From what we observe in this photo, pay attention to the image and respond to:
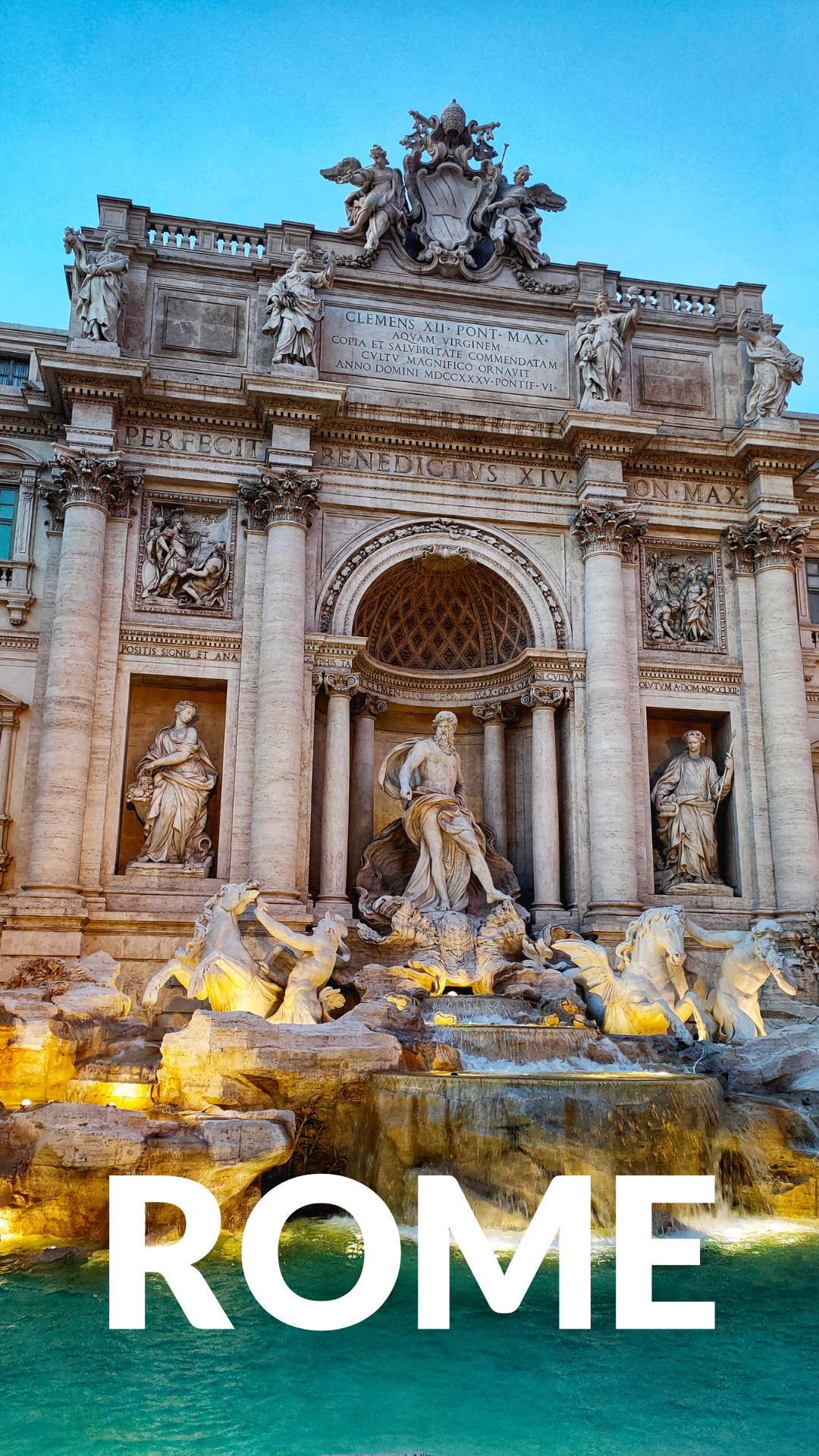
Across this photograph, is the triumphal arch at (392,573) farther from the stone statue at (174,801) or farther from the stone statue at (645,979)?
the stone statue at (645,979)

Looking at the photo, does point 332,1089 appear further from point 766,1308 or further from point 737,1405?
point 737,1405

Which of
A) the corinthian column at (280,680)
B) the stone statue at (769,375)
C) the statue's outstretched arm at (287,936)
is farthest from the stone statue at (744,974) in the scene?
the stone statue at (769,375)

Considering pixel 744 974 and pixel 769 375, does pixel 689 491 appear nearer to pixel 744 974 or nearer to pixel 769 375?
pixel 769 375

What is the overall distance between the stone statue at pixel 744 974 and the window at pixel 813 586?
342 inches

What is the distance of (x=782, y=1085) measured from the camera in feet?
40.1

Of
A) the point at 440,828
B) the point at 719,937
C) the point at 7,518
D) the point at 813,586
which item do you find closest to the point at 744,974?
the point at 719,937

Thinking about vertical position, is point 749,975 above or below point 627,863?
below

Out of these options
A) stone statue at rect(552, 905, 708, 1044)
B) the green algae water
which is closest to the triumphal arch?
stone statue at rect(552, 905, 708, 1044)

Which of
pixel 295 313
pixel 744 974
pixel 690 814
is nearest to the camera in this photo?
pixel 744 974

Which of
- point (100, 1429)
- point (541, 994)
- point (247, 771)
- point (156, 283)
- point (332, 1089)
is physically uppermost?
point (156, 283)

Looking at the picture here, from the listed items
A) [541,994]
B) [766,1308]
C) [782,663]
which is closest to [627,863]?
[541,994]

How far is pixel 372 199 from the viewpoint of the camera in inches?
786

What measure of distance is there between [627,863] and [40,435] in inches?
465

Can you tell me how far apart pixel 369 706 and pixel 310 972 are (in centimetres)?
693
